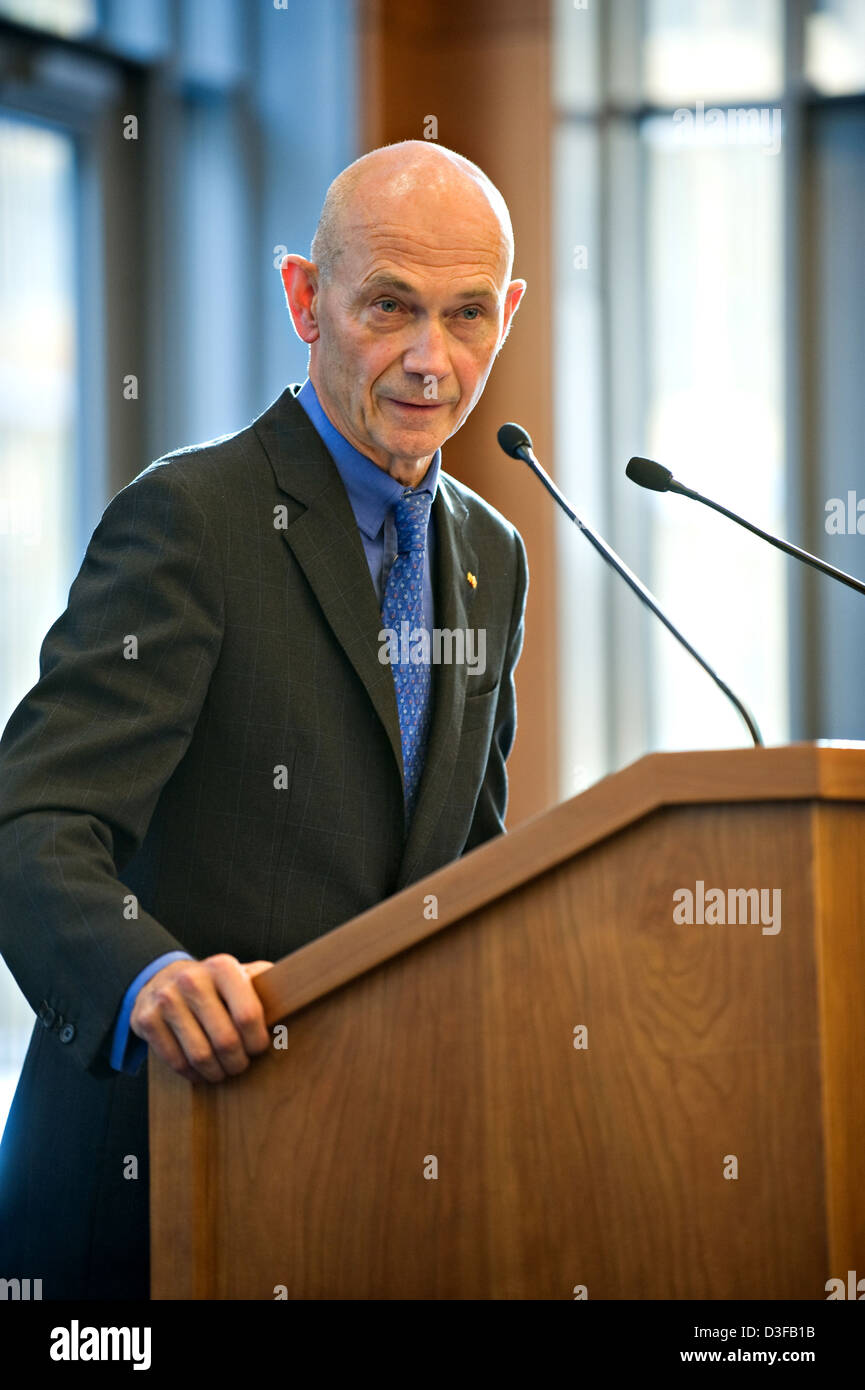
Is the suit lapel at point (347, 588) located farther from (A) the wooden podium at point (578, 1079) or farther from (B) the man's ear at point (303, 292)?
(A) the wooden podium at point (578, 1079)

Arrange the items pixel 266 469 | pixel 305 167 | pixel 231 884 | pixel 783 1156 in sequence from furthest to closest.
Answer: pixel 305 167 → pixel 266 469 → pixel 231 884 → pixel 783 1156

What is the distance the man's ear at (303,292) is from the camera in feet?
5.47

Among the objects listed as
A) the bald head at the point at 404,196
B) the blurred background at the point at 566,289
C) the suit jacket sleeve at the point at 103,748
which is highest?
the blurred background at the point at 566,289

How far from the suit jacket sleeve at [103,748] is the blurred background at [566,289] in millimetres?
2543

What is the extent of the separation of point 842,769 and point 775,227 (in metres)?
3.62

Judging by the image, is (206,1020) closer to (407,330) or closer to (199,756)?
(199,756)

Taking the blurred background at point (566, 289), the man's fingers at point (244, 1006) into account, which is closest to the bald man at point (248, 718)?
the man's fingers at point (244, 1006)

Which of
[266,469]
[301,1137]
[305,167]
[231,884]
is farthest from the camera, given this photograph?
[305,167]

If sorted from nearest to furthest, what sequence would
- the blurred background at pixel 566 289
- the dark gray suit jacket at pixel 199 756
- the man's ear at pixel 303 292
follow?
1. the dark gray suit jacket at pixel 199 756
2. the man's ear at pixel 303 292
3. the blurred background at pixel 566 289

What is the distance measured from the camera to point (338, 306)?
5.24 ft

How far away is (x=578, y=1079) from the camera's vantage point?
1.03 metres
